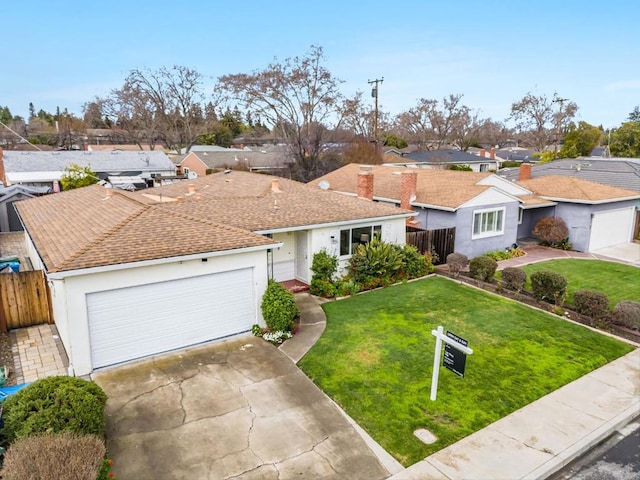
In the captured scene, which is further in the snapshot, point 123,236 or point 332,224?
point 332,224

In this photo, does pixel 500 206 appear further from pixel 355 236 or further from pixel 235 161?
pixel 235 161

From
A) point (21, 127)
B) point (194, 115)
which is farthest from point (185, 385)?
point (21, 127)

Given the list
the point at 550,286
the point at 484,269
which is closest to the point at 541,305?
the point at 550,286

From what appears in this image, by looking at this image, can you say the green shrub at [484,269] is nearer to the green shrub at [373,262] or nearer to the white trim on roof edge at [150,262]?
the green shrub at [373,262]

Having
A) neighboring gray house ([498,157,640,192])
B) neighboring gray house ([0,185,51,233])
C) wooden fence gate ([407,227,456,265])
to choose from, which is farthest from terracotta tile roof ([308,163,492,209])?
neighboring gray house ([0,185,51,233])

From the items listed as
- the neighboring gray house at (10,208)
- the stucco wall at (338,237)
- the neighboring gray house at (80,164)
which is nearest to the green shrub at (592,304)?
the stucco wall at (338,237)

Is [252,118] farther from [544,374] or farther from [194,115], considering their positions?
[544,374]

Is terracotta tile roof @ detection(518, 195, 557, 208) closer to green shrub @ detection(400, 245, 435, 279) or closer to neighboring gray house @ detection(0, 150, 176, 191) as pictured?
green shrub @ detection(400, 245, 435, 279)
